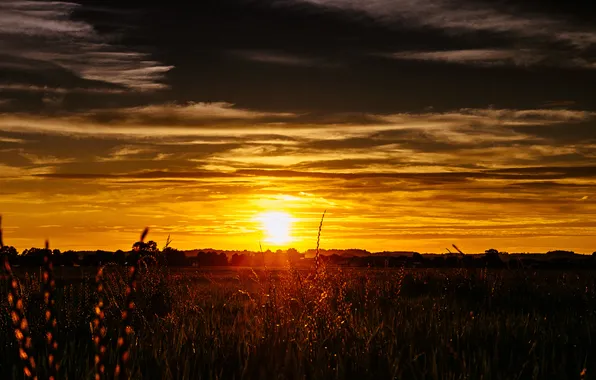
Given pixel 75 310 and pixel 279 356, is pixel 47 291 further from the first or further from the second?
pixel 75 310

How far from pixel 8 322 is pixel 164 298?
3495 mm

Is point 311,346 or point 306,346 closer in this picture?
point 306,346

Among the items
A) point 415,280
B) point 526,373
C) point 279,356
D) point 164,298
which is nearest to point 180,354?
point 279,356

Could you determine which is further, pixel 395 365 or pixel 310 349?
pixel 310 349

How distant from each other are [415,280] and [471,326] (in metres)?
7.48

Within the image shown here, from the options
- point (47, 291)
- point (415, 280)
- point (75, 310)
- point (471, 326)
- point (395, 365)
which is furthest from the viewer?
point (415, 280)

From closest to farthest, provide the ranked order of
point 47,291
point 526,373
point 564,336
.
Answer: point 47,291
point 526,373
point 564,336

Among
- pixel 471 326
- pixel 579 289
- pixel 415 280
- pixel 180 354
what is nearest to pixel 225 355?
pixel 180 354

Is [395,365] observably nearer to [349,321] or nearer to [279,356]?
[279,356]

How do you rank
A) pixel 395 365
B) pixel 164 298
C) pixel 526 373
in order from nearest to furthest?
pixel 395 365, pixel 526 373, pixel 164 298

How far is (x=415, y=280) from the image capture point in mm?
14172

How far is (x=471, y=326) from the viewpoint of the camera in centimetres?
675

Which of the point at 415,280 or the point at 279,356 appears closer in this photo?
the point at 279,356

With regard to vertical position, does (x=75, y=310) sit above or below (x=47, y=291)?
below
